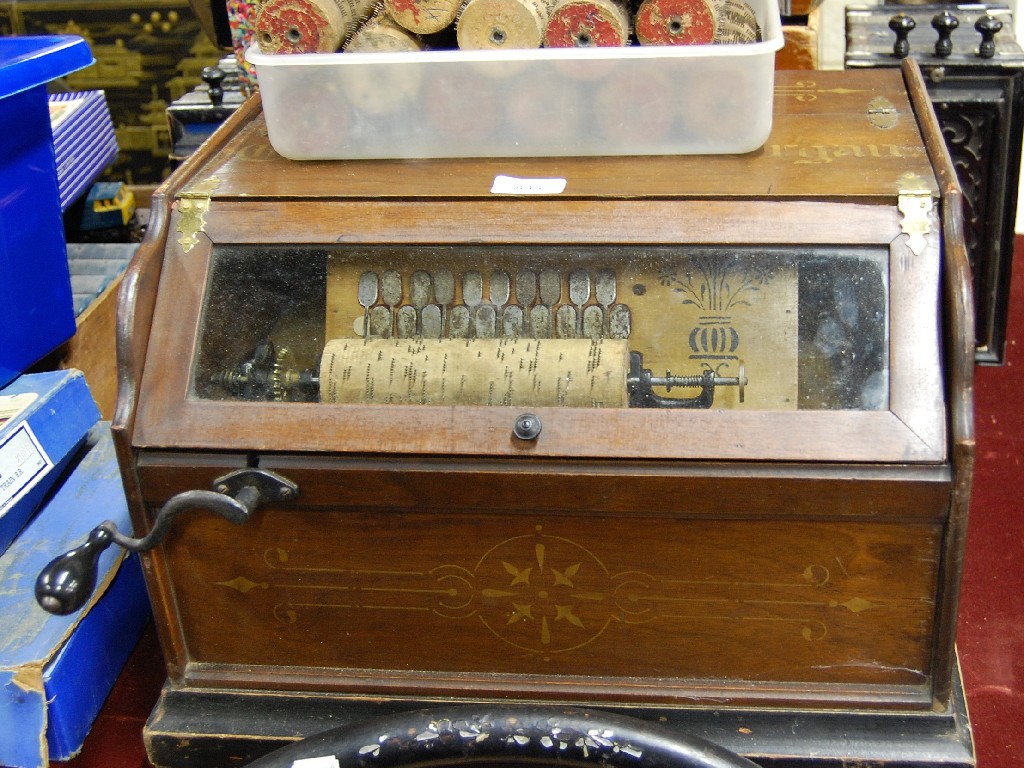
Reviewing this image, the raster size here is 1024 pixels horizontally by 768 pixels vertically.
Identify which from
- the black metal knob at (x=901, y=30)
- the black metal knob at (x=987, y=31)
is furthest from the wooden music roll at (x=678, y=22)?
the black metal knob at (x=987, y=31)

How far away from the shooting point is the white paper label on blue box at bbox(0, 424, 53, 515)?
168 cm

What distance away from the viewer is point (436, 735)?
106 centimetres

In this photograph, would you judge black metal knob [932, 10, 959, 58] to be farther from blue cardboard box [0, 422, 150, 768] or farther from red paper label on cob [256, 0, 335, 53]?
blue cardboard box [0, 422, 150, 768]

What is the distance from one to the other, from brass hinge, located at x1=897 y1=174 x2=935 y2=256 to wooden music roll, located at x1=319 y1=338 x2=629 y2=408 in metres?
0.38

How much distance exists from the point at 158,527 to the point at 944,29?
5.64ft

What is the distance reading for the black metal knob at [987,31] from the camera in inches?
83.3

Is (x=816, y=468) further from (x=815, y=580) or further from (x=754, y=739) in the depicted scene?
(x=754, y=739)

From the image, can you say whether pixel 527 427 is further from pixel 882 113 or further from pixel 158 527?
pixel 882 113

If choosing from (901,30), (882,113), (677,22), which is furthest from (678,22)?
(901,30)

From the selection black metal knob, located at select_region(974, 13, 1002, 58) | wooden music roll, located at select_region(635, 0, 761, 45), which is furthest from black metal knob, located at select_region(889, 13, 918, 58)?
wooden music roll, located at select_region(635, 0, 761, 45)

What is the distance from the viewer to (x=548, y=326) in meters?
1.50

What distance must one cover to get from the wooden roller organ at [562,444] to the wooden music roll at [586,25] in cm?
17

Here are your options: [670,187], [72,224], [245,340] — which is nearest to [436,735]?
[245,340]

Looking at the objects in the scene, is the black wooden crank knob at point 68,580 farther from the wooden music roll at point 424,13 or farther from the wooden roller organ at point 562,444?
the wooden music roll at point 424,13
